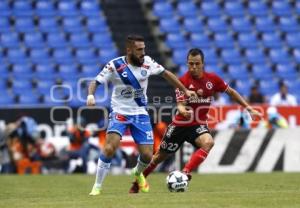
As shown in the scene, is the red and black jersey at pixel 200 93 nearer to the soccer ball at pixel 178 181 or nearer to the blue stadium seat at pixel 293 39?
the soccer ball at pixel 178 181

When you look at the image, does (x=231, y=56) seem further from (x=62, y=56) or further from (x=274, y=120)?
(x=274, y=120)

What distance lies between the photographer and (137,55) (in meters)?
11.8

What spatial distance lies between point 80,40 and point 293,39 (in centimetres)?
746

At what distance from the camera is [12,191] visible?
44.8 feet

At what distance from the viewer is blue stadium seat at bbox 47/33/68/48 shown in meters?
27.7

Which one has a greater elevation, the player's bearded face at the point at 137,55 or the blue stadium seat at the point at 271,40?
the player's bearded face at the point at 137,55

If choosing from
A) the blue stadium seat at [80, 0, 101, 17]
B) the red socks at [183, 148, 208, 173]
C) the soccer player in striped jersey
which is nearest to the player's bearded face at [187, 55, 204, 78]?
the soccer player in striped jersey

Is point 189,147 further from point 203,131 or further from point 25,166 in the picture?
point 203,131

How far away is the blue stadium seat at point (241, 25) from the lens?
29.5m

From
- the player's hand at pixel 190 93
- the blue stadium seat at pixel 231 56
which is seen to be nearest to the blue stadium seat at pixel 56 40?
the blue stadium seat at pixel 231 56

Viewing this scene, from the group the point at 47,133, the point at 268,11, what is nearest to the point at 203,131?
the point at 47,133

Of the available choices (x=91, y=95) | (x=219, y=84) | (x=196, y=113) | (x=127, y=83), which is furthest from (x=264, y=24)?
(x=91, y=95)

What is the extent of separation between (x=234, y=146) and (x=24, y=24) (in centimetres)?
1040

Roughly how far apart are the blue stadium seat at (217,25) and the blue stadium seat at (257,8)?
1.30 meters
